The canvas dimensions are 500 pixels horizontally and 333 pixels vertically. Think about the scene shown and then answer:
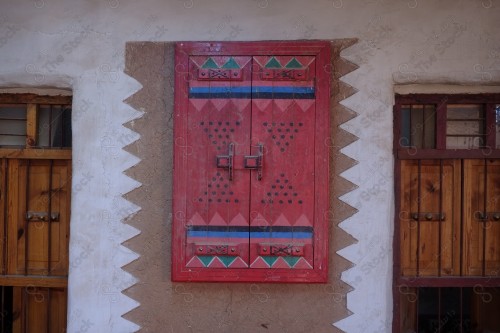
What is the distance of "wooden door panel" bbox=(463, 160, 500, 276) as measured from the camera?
3.29 m

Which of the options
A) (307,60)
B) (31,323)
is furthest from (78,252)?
(307,60)

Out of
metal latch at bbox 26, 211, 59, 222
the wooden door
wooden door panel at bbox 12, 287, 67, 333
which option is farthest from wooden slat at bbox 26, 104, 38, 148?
wooden door panel at bbox 12, 287, 67, 333

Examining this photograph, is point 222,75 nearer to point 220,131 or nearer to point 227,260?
point 220,131

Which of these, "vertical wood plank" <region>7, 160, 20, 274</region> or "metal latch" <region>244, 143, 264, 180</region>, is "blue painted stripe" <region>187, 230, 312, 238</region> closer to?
"metal latch" <region>244, 143, 264, 180</region>

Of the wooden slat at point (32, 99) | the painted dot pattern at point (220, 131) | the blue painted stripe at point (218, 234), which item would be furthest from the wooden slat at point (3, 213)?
the painted dot pattern at point (220, 131)

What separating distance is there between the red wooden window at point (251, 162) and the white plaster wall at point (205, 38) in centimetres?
20

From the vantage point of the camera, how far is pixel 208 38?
3236mm

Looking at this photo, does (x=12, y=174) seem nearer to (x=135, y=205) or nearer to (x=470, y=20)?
(x=135, y=205)

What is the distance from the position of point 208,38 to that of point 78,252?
5.80ft

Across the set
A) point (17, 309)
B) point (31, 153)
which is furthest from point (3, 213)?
point (17, 309)

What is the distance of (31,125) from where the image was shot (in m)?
3.44

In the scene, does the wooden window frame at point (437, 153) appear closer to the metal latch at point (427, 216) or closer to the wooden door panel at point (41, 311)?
the metal latch at point (427, 216)

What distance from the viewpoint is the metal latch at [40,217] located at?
3441 mm

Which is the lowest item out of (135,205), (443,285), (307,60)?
(443,285)
